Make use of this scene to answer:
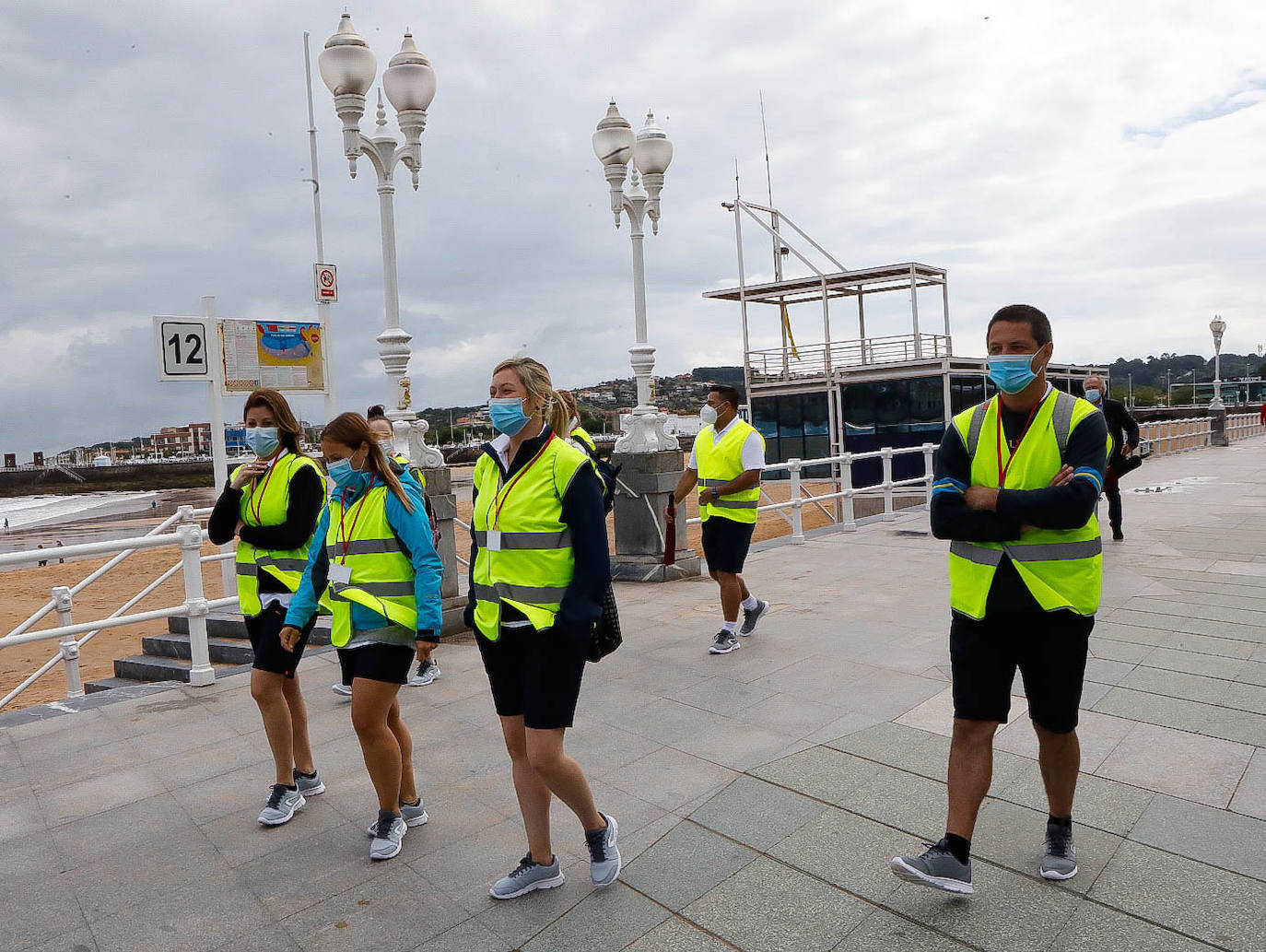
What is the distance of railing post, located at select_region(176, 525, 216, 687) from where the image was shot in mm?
5988

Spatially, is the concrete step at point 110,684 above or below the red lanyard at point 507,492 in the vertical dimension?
below

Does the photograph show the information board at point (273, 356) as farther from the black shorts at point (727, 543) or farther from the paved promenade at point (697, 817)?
the black shorts at point (727, 543)

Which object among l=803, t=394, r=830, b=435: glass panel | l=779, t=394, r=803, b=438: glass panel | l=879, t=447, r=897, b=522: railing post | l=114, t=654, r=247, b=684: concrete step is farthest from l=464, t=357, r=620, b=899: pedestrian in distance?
l=779, t=394, r=803, b=438: glass panel

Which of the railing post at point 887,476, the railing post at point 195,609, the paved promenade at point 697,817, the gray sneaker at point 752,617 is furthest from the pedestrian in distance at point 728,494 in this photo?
the railing post at point 887,476

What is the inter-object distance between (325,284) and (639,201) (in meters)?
3.56

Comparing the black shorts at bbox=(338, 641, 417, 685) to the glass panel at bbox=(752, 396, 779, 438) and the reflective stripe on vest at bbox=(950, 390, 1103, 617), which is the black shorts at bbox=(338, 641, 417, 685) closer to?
the reflective stripe on vest at bbox=(950, 390, 1103, 617)

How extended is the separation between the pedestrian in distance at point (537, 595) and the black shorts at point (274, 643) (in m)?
1.08

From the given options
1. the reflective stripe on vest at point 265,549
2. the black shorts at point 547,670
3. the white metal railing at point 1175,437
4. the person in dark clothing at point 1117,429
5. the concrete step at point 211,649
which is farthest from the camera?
the white metal railing at point 1175,437

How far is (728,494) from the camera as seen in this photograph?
6223 mm

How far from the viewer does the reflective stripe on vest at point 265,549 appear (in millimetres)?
3988

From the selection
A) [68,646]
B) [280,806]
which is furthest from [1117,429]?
[68,646]

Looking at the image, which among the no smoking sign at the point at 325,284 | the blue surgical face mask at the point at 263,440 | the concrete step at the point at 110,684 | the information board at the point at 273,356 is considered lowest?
→ the concrete step at the point at 110,684

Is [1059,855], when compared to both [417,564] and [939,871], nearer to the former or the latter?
[939,871]

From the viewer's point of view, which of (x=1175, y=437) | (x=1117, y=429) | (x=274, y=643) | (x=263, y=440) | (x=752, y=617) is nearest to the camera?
(x=274, y=643)
